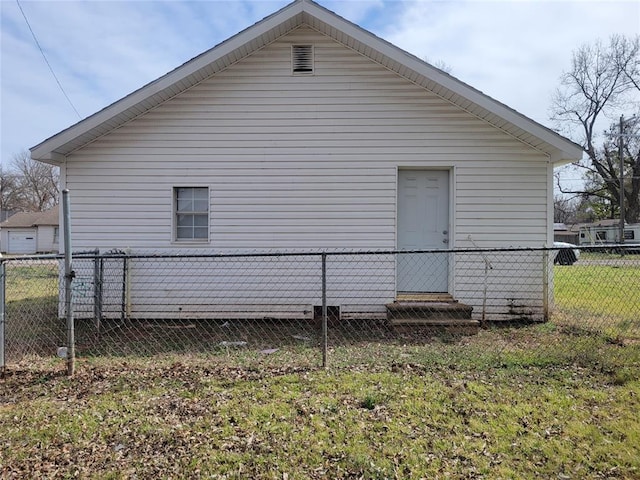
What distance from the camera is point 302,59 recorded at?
7145 millimetres

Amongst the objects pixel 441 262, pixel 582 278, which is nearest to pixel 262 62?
pixel 441 262

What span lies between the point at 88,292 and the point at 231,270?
2644mm

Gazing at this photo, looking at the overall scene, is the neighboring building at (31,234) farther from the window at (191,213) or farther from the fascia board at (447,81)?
the fascia board at (447,81)

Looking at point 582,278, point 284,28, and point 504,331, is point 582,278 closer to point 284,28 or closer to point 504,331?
point 504,331

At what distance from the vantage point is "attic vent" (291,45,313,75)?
23.3 ft

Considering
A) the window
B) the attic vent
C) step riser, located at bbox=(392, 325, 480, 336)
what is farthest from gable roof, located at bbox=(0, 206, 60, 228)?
step riser, located at bbox=(392, 325, 480, 336)

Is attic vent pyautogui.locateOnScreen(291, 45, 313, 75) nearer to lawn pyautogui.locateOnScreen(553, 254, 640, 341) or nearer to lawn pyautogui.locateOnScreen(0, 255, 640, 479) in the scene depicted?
lawn pyautogui.locateOnScreen(0, 255, 640, 479)

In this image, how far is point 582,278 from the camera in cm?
1305

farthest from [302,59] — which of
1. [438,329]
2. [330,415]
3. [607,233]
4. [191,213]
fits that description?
[607,233]

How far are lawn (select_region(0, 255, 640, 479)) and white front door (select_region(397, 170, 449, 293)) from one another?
2211mm

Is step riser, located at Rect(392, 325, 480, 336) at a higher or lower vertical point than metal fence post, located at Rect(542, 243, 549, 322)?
lower

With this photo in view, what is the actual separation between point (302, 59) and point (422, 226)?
3.82 metres

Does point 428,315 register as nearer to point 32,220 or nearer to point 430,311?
point 430,311

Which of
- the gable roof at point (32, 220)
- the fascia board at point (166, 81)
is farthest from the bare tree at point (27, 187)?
the fascia board at point (166, 81)
